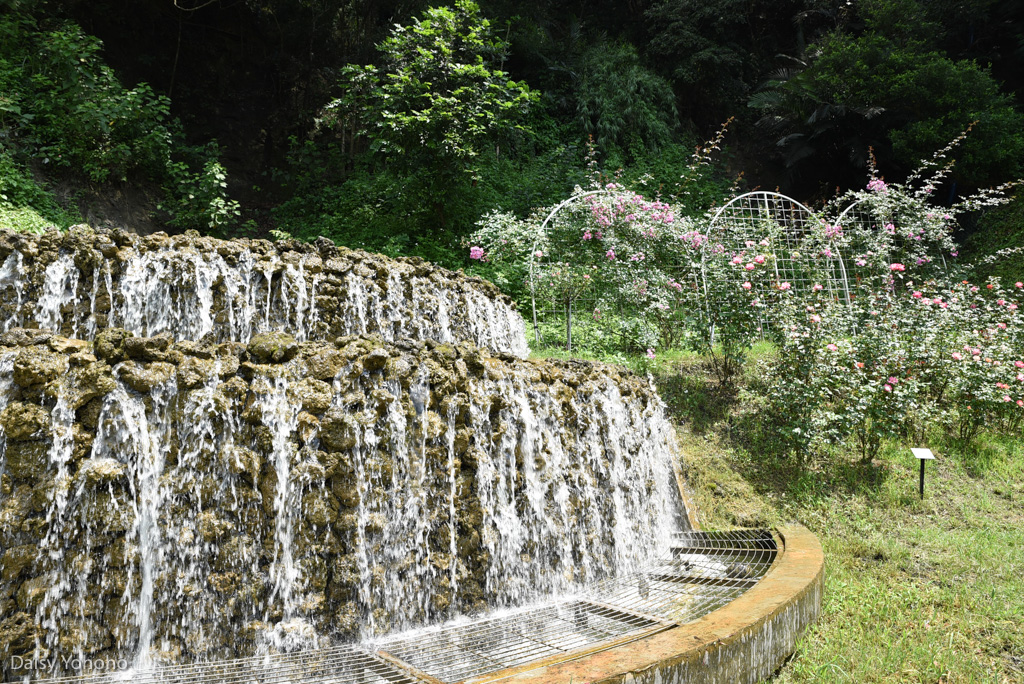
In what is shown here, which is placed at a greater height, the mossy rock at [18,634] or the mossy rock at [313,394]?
the mossy rock at [313,394]

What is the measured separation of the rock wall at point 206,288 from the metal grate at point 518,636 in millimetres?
2475

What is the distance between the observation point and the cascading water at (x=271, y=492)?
7.72 feet

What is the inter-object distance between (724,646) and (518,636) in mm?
826

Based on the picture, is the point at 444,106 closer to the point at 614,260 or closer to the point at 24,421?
the point at 614,260

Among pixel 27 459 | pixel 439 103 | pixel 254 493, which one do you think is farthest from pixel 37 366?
pixel 439 103

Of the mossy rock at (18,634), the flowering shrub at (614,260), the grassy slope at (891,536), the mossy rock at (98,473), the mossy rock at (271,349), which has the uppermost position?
the flowering shrub at (614,260)

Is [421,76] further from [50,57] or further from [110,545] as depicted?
[110,545]

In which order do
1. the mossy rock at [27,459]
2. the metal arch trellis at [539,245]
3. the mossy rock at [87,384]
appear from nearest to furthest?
the mossy rock at [27,459], the mossy rock at [87,384], the metal arch trellis at [539,245]

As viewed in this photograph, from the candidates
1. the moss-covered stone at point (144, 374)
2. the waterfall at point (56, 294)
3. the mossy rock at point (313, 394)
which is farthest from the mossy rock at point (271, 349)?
the waterfall at point (56, 294)

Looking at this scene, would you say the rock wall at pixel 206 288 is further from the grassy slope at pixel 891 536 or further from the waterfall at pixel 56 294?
the grassy slope at pixel 891 536

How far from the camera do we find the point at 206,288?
14.6 feet

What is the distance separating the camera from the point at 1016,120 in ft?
36.9

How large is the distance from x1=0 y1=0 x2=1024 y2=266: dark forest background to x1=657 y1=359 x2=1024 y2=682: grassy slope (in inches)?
207

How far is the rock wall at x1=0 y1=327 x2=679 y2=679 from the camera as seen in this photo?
7.70 feet
